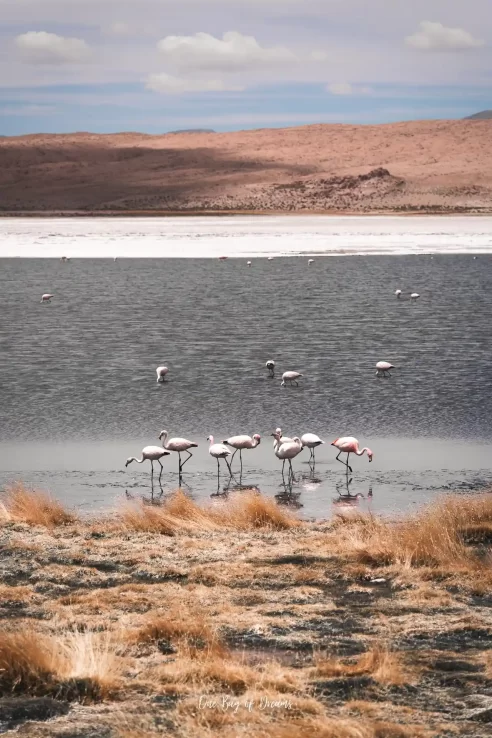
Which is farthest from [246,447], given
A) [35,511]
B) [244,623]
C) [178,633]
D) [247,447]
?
[178,633]

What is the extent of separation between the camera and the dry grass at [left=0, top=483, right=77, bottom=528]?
9406 mm

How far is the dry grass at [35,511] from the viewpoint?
30.9ft

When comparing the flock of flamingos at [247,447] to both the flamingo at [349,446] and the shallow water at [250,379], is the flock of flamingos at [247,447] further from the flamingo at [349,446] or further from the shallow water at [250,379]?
the shallow water at [250,379]

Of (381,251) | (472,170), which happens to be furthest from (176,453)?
(472,170)

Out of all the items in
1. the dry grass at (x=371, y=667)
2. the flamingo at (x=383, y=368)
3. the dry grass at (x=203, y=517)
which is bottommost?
the dry grass at (x=203, y=517)

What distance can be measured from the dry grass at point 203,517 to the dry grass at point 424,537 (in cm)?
53

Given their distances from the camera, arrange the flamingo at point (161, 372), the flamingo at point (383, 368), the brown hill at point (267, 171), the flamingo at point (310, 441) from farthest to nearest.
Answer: the brown hill at point (267, 171) < the flamingo at point (383, 368) < the flamingo at point (161, 372) < the flamingo at point (310, 441)

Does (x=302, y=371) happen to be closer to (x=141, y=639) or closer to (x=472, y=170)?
(x=141, y=639)

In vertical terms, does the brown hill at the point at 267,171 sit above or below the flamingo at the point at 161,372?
above

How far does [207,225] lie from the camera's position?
195 feet

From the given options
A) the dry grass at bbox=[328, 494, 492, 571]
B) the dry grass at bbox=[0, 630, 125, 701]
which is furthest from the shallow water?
the dry grass at bbox=[0, 630, 125, 701]

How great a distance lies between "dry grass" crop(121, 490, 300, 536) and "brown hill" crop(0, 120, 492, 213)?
Answer: 68.7 metres

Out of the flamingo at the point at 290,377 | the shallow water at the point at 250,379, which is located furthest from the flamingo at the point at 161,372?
the flamingo at the point at 290,377

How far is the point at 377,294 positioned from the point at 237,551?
20290 millimetres
